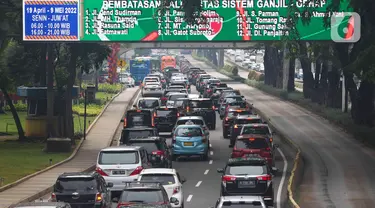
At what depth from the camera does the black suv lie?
26.8m

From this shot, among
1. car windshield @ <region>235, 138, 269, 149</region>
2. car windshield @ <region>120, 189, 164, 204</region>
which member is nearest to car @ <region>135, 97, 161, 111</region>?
car windshield @ <region>235, 138, 269, 149</region>

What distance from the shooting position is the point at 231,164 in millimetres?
30562

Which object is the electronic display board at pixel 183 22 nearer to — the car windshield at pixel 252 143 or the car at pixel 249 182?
the car windshield at pixel 252 143

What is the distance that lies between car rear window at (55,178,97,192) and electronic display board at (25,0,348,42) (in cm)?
2229

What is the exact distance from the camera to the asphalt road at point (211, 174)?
33281 mm

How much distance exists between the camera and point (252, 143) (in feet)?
127

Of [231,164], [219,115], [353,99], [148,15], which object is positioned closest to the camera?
[231,164]

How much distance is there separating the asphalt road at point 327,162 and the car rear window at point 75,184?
7164 mm

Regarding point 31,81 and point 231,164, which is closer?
point 231,164

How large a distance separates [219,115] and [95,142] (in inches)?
713

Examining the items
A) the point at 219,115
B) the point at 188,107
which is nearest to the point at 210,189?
the point at 188,107

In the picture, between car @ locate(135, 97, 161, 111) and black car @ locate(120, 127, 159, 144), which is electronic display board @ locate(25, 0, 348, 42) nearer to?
black car @ locate(120, 127, 159, 144)

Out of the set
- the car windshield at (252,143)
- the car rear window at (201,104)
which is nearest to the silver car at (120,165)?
the car windshield at (252,143)

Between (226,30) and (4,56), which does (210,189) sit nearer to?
(226,30)
